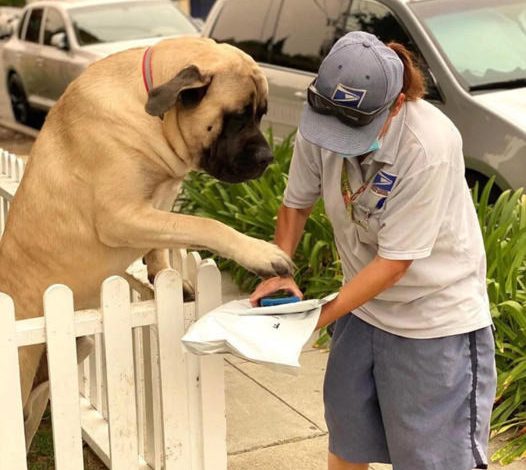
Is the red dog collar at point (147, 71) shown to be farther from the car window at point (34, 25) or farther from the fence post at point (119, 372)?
the car window at point (34, 25)

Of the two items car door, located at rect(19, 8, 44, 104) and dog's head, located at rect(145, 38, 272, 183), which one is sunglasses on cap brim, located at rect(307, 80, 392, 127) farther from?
car door, located at rect(19, 8, 44, 104)

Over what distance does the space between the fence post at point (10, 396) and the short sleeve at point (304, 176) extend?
42.2 inches

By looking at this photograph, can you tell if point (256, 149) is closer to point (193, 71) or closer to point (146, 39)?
point (193, 71)

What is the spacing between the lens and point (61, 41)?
13.1m

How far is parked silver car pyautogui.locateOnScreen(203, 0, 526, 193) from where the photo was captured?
243 inches

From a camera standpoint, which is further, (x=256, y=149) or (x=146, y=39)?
(x=146, y=39)

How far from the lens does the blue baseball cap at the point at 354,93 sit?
280 cm

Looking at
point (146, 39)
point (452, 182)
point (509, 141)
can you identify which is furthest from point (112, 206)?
point (146, 39)

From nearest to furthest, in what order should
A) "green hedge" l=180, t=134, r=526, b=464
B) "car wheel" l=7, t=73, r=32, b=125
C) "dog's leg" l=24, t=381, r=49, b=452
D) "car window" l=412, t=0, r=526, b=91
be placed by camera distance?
"dog's leg" l=24, t=381, r=49, b=452 → "green hedge" l=180, t=134, r=526, b=464 → "car window" l=412, t=0, r=526, b=91 → "car wheel" l=7, t=73, r=32, b=125

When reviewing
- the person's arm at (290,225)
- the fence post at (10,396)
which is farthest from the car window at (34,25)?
the fence post at (10,396)

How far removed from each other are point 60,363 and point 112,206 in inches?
22.1

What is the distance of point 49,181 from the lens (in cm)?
351

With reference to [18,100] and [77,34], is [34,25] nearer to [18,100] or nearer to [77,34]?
[18,100]

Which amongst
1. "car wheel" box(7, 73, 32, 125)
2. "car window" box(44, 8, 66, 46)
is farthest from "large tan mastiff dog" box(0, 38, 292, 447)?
"car wheel" box(7, 73, 32, 125)
